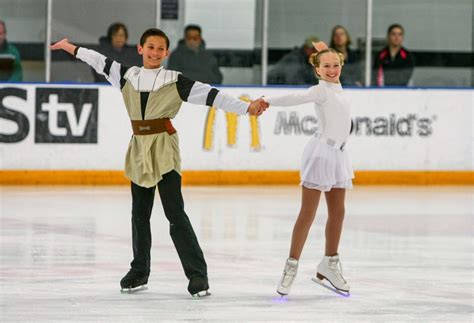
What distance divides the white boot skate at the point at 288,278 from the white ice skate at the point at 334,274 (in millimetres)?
223

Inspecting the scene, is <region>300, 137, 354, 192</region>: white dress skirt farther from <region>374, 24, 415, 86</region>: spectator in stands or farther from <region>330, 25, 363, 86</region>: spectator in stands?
<region>374, 24, 415, 86</region>: spectator in stands

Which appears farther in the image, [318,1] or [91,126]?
[318,1]

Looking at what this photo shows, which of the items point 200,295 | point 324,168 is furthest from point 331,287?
point 200,295

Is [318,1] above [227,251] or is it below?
above

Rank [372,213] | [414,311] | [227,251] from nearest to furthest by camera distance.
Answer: [414,311], [227,251], [372,213]

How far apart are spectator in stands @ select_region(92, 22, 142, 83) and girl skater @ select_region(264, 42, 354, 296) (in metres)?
7.77

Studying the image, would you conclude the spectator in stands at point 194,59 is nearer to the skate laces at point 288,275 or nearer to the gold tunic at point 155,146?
the gold tunic at point 155,146

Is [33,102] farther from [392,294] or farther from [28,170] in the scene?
[392,294]

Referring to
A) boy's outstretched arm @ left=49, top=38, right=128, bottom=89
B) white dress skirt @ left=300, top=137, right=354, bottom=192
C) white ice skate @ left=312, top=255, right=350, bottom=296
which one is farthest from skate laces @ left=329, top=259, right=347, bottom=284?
boy's outstretched arm @ left=49, top=38, right=128, bottom=89

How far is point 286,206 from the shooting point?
1131 cm

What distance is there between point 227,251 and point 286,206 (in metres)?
3.42

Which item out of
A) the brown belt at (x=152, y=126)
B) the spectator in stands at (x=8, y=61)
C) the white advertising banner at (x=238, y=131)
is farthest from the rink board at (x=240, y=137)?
the brown belt at (x=152, y=126)

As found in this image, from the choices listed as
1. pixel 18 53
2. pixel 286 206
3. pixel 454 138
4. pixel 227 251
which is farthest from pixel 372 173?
pixel 227 251

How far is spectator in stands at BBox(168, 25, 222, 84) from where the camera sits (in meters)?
14.1
